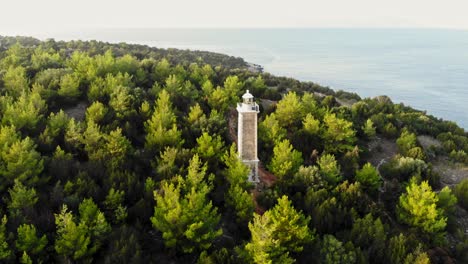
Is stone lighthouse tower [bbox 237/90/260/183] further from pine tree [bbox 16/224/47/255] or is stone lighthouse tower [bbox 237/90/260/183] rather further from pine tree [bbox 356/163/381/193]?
pine tree [bbox 16/224/47/255]

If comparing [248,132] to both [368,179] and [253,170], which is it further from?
[368,179]

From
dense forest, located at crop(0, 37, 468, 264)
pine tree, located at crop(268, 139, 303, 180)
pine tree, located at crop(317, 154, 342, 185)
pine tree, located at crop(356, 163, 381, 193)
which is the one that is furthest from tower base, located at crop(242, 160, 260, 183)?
pine tree, located at crop(356, 163, 381, 193)

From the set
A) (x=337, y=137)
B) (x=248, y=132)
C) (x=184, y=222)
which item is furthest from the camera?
(x=337, y=137)

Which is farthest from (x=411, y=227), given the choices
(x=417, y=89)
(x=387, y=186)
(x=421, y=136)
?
(x=417, y=89)

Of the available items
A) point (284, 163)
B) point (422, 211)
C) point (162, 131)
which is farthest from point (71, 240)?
point (422, 211)

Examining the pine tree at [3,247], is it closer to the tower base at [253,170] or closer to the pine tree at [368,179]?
the tower base at [253,170]

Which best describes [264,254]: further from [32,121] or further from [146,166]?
[32,121]
